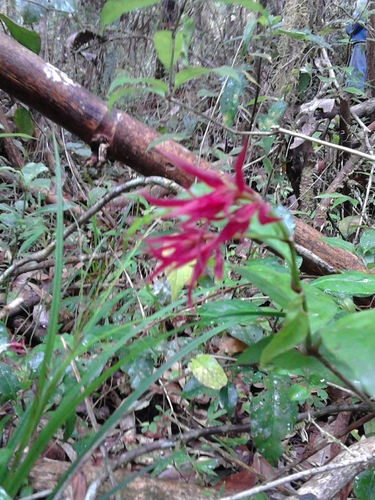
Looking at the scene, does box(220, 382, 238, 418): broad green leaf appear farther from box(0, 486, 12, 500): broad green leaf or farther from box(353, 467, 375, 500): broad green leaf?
box(0, 486, 12, 500): broad green leaf

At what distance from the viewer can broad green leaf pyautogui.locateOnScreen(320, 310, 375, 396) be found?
33 cm

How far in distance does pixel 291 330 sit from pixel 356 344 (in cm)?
6

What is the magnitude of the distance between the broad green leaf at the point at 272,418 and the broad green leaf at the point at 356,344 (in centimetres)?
33

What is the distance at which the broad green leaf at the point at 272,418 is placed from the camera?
0.64 m

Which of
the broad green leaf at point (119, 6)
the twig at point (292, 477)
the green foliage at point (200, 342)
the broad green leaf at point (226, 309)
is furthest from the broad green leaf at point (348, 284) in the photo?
the broad green leaf at point (119, 6)

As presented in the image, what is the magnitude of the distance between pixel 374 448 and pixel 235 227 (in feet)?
1.58

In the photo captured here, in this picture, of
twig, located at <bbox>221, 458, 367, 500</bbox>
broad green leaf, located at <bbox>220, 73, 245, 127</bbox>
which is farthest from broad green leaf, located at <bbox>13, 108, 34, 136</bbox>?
twig, located at <bbox>221, 458, 367, 500</bbox>

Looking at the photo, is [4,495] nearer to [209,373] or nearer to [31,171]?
[209,373]

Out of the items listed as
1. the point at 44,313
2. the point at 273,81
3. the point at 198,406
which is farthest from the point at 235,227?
the point at 273,81

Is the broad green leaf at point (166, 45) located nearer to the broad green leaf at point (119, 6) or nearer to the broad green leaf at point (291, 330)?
the broad green leaf at point (119, 6)

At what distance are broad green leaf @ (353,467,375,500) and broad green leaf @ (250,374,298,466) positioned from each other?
119 mm

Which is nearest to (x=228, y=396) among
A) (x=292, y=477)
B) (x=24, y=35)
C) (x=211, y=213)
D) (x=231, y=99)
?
(x=292, y=477)

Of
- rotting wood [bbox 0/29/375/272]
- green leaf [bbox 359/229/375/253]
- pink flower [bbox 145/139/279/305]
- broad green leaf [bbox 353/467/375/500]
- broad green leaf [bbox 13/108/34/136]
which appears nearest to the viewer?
pink flower [bbox 145/139/279/305]

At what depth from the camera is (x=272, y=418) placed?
65 centimetres
